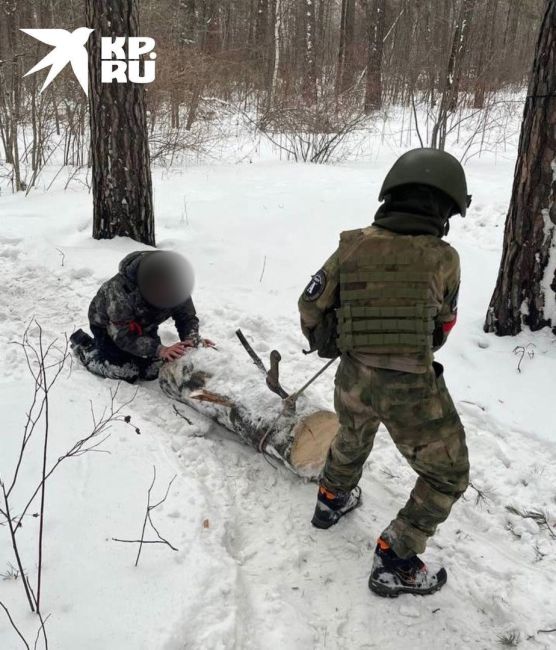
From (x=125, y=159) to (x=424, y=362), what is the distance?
4.06 meters

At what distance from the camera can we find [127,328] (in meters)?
3.33

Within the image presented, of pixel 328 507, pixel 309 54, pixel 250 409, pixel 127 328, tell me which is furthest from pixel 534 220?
pixel 309 54

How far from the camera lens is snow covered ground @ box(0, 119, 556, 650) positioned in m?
1.90

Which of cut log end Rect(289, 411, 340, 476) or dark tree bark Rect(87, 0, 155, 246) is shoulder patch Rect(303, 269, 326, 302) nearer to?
cut log end Rect(289, 411, 340, 476)

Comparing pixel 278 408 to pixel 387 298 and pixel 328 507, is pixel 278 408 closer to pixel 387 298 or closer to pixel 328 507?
pixel 328 507

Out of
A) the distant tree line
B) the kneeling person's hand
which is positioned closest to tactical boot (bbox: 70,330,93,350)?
the kneeling person's hand

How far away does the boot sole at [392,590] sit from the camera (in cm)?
209

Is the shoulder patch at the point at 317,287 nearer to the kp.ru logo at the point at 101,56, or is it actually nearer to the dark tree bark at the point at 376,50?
the kp.ru logo at the point at 101,56

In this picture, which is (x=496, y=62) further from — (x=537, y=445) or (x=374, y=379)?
(x=374, y=379)

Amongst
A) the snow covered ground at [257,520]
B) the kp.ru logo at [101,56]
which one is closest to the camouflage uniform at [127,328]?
the snow covered ground at [257,520]

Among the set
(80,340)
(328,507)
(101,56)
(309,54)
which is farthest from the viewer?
(309,54)

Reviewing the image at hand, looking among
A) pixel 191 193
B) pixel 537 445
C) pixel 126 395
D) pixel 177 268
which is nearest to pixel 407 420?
pixel 537 445

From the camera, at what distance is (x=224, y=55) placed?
13695 millimetres

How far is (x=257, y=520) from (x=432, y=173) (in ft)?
5.40
